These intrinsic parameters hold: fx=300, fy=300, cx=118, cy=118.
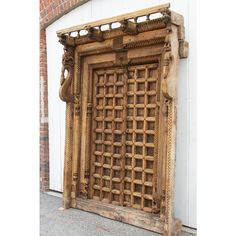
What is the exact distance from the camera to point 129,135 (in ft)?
11.2

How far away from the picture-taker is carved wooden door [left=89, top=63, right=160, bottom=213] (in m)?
3.21

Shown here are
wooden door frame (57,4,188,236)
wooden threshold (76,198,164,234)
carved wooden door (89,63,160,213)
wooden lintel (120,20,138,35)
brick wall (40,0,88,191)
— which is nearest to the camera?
wooden door frame (57,4,188,236)

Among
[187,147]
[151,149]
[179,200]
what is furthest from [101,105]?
[179,200]

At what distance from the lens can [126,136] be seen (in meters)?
3.42

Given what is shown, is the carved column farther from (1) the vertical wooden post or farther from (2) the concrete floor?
(2) the concrete floor

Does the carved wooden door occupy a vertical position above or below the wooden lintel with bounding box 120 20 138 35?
below

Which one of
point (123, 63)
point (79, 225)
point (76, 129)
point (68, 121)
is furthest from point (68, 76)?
point (79, 225)

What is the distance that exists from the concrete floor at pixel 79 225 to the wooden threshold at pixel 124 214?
0.15 feet

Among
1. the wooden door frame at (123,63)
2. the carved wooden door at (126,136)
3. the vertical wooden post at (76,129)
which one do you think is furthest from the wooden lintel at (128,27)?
the vertical wooden post at (76,129)

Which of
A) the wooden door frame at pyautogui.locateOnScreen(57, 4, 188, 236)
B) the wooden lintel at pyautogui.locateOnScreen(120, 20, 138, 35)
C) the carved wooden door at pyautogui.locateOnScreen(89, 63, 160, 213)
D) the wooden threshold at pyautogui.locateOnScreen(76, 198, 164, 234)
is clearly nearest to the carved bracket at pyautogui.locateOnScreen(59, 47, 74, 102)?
the wooden door frame at pyautogui.locateOnScreen(57, 4, 188, 236)

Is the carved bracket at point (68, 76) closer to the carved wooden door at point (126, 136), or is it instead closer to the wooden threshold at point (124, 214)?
the carved wooden door at point (126, 136)

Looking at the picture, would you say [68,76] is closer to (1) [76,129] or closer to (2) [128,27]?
(1) [76,129]
